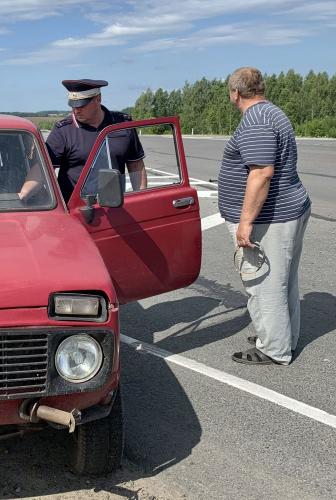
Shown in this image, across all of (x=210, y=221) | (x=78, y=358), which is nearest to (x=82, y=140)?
(x=78, y=358)

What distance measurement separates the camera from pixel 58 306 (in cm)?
306

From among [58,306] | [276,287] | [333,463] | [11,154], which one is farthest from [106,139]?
[333,463]

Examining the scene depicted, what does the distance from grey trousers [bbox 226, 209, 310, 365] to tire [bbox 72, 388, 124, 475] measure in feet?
6.10

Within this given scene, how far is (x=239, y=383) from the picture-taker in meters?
4.89

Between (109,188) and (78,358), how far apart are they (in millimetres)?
1336

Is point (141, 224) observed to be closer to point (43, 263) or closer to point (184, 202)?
point (184, 202)

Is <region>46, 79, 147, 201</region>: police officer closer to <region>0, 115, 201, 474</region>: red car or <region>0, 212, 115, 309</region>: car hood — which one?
<region>0, 115, 201, 474</region>: red car

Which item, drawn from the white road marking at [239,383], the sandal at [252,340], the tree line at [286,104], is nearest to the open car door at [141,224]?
the white road marking at [239,383]

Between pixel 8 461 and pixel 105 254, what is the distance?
152 cm

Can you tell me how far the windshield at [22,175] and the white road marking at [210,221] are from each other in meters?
6.39

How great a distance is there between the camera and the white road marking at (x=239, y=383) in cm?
440

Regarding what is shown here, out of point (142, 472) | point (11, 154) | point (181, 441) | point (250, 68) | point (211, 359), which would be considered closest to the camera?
point (142, 472)

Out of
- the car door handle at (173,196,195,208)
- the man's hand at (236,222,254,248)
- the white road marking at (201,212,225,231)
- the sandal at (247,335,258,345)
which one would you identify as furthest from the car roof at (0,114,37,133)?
the white road marking at (201,212,225,231)

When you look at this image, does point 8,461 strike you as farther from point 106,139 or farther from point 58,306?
point 106,139
